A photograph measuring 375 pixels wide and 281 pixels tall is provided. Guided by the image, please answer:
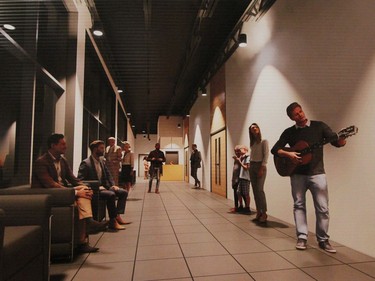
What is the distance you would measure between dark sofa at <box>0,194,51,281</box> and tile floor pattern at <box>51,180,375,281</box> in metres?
0.41

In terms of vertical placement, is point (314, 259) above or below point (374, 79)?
below

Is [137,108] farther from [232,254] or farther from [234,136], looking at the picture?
[232,254]

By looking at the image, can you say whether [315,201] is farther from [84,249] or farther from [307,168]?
[84,249]

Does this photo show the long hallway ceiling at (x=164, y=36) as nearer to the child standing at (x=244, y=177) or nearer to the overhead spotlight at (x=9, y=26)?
the overhead spotlight at (x=9, y=26)

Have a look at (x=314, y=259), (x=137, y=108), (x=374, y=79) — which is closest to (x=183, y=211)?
(x=314, y=259)

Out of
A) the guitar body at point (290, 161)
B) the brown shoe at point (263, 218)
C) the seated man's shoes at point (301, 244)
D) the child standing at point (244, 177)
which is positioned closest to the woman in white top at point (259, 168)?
the brown shoe at point (263, 218)

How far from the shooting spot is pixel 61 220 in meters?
2.05

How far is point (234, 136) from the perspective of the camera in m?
5.61

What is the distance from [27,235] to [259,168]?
2.82 meters

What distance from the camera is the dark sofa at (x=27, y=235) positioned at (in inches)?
49.7

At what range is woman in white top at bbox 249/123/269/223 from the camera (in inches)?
139

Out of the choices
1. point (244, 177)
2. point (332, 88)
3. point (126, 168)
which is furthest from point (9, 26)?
point (126, 168)

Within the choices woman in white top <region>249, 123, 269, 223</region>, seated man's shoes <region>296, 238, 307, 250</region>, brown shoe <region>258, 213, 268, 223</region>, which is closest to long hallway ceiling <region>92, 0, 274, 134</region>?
woman in white top <region>249, 123, 269, 223</region>

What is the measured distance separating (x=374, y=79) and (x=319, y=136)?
617 millimetres
